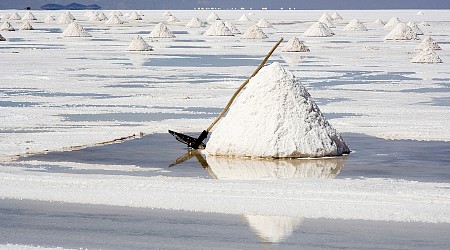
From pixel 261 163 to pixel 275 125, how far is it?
415mm

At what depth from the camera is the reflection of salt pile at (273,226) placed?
6.02 m

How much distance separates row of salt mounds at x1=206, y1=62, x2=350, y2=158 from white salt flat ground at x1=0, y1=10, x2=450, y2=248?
45.1 inches

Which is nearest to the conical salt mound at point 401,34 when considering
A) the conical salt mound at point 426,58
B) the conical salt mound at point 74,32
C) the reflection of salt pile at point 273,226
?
the conical salt mound at point 74,32

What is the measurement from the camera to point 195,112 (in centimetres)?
1345

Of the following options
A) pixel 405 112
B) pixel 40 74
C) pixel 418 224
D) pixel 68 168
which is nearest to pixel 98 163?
pixel 68 168

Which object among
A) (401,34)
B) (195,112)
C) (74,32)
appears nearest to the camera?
(195,112)

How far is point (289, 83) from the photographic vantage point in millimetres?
9438

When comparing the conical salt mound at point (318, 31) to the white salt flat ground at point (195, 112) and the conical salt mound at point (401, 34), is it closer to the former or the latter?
the conical salt mound at point (401, 34)

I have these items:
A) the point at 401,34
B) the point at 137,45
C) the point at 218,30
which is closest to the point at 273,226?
the point at 137,45

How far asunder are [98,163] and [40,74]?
1249 centimetres

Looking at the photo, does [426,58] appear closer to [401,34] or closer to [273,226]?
[401,34]

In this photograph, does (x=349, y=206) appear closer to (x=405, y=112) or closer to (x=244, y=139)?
(x=244, y=139)

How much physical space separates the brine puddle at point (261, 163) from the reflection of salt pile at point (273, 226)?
5.44 ft

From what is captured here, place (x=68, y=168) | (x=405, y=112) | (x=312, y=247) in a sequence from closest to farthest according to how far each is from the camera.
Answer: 1. (x=312, y=247)
2. (x=68, y=168)
3. (x=405, y=112)
